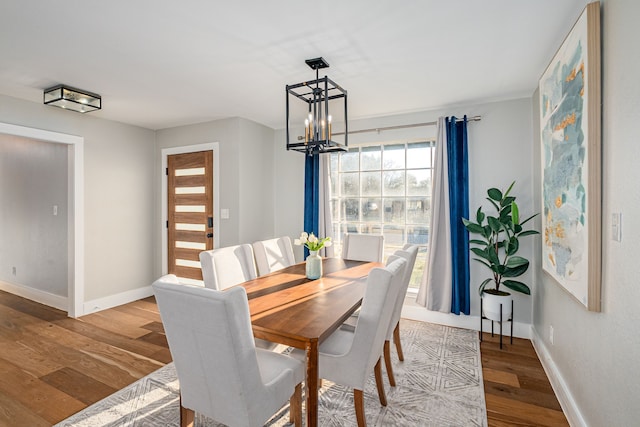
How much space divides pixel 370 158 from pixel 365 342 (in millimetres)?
2787

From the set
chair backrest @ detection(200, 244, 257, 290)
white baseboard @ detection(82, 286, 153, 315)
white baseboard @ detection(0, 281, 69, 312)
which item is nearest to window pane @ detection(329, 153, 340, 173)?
chair backrest @ detection(200, 244, 257, 290)

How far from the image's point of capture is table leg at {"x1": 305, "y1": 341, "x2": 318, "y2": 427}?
4.79 ft

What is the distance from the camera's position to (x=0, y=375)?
2.44 m

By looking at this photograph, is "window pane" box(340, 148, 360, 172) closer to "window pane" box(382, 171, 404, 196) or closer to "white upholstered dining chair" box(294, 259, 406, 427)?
"window pane" box(382, 171, 404, 196)

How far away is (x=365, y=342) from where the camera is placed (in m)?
1.66

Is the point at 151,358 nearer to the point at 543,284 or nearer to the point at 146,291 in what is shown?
the point at 146,291

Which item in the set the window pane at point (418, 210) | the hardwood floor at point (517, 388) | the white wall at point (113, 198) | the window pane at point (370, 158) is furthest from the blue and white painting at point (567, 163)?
the white wall at point (113, 198)

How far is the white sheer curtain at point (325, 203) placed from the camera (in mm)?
4055

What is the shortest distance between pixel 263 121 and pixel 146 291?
304 cm

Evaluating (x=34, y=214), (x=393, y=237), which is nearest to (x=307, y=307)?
(x=393, y=237)

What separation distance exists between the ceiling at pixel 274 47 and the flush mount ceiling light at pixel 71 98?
83 millimetres

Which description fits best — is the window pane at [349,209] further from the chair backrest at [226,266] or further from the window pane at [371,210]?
the chair backrest at [226,266]

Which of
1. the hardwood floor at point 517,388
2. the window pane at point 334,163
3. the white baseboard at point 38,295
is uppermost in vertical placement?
the window pane at point 334,163

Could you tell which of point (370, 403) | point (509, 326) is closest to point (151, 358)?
point (370, 403)
